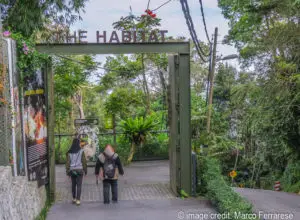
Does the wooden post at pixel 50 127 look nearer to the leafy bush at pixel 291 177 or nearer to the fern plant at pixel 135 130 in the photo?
the fern plant at pixel 135 130

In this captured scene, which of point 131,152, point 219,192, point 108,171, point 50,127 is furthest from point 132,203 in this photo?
point 131,152

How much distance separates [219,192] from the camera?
834 cm

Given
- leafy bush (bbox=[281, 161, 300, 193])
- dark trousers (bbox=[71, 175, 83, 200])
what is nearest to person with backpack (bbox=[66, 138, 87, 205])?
dark trousers (bbox=[71, 175, 83, 200])

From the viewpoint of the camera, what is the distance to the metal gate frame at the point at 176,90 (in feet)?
32.4

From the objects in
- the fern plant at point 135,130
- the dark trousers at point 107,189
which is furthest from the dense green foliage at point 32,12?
the fern plant at point 135,130

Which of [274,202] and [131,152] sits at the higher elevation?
[131,152]

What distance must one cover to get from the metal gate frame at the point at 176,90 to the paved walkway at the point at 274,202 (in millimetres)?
1693

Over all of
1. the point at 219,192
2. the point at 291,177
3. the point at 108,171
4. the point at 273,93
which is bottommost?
the point at 291,177

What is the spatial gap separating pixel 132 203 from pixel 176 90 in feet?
9.50

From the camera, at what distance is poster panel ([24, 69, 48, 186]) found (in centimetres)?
857

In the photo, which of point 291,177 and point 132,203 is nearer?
point 132,203

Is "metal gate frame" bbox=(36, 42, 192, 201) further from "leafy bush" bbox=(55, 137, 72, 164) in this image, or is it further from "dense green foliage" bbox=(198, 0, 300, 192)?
"leafy bush" bbox=(55, 137, 72, 164)

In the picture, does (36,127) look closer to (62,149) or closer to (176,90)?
(176,90)

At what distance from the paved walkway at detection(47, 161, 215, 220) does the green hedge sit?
413mm
